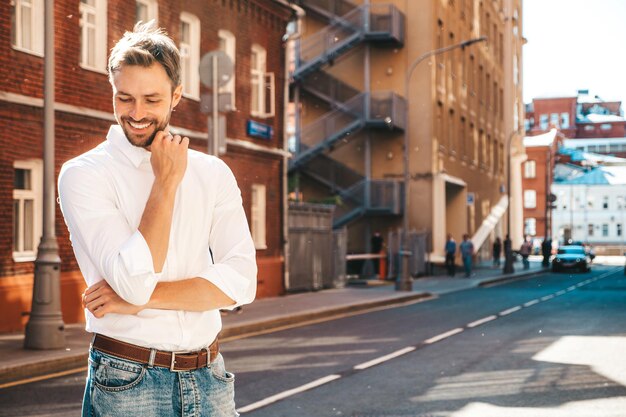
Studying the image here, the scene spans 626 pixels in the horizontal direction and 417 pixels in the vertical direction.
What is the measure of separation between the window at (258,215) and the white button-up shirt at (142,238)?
72.8ft

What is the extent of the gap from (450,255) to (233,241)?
38.0 metres

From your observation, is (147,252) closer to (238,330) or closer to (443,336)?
(443,336)

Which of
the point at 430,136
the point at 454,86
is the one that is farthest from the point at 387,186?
the point at 454,86

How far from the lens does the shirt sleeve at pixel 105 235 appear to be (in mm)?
2652

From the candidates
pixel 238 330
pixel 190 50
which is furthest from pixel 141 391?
pixel 190 50

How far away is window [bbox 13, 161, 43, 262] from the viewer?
16.0m

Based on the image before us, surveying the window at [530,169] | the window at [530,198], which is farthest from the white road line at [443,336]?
the window at [530,169]

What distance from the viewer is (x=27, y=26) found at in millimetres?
16203

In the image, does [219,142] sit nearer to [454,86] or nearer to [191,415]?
[191,415]

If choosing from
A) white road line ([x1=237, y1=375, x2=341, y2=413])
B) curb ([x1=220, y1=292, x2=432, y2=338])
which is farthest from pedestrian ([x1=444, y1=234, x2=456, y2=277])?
white road line ([x1=237, y1=375, x2=341, y2=413])

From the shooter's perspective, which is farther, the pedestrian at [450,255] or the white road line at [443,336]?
the pedestrian at [450,255]

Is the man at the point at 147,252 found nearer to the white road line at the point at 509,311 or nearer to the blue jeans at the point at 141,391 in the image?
A: the blue jeans at the point at 141,391

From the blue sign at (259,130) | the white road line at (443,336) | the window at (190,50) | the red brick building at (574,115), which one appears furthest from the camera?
the red brick building at (574,115)

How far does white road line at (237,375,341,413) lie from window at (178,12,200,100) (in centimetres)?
1237
